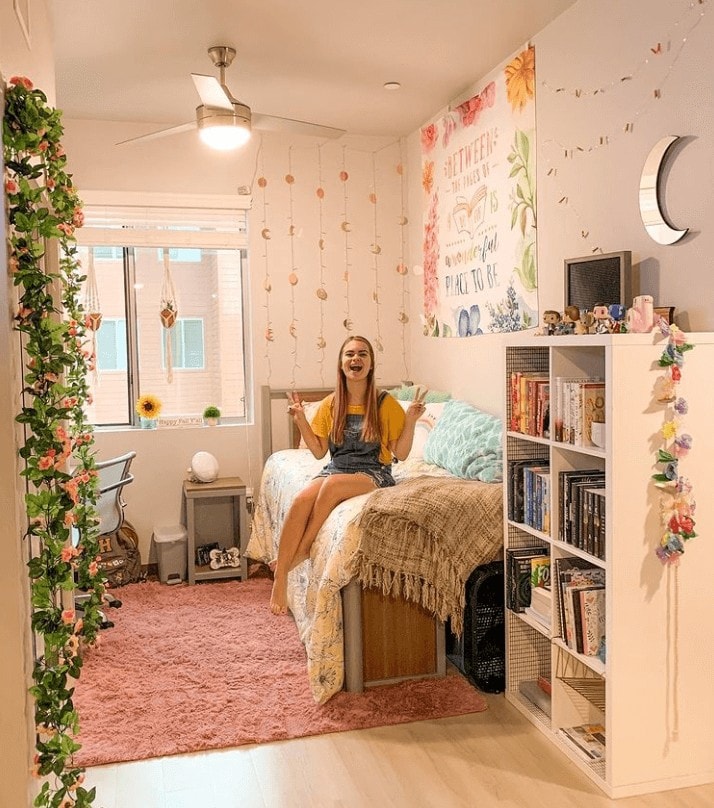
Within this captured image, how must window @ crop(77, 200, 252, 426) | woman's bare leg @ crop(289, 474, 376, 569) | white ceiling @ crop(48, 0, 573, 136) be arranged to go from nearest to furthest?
1. white ceiling @ crop(48, 0, 573, 136)
2. woman's bare leg @ crop(289, 474, 376, 569)
3. window @ crop(77, 200, 252, 426)

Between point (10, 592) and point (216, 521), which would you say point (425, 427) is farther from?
point (10, 592)

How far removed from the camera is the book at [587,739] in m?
2.45

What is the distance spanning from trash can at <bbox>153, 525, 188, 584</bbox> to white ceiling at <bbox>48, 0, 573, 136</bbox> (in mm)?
2383

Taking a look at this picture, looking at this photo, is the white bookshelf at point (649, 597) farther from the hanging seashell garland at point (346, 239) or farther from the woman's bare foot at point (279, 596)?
the hanging seashell garland at point (346, 239)

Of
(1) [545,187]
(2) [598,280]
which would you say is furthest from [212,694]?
(1) [545,187]

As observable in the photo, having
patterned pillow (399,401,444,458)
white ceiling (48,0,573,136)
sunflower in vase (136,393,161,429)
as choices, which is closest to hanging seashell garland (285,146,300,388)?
white ceiling (48,0,573,136)

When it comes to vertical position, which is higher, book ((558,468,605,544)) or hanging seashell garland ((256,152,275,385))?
hanging seashell garland ((256,152,275,385))

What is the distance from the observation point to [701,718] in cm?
237

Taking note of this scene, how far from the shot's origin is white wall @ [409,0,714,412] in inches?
96.6

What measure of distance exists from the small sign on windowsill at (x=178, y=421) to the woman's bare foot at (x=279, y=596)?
172cm

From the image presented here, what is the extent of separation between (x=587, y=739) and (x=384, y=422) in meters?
1.54

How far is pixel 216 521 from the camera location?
4781 mm

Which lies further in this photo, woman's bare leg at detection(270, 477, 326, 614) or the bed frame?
woman's bare leg at detection(270, 477, 326, 614)

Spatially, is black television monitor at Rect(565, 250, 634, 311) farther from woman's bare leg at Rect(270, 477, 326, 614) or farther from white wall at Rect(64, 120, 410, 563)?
white wall at Rect(64, 120, 410, 563)
